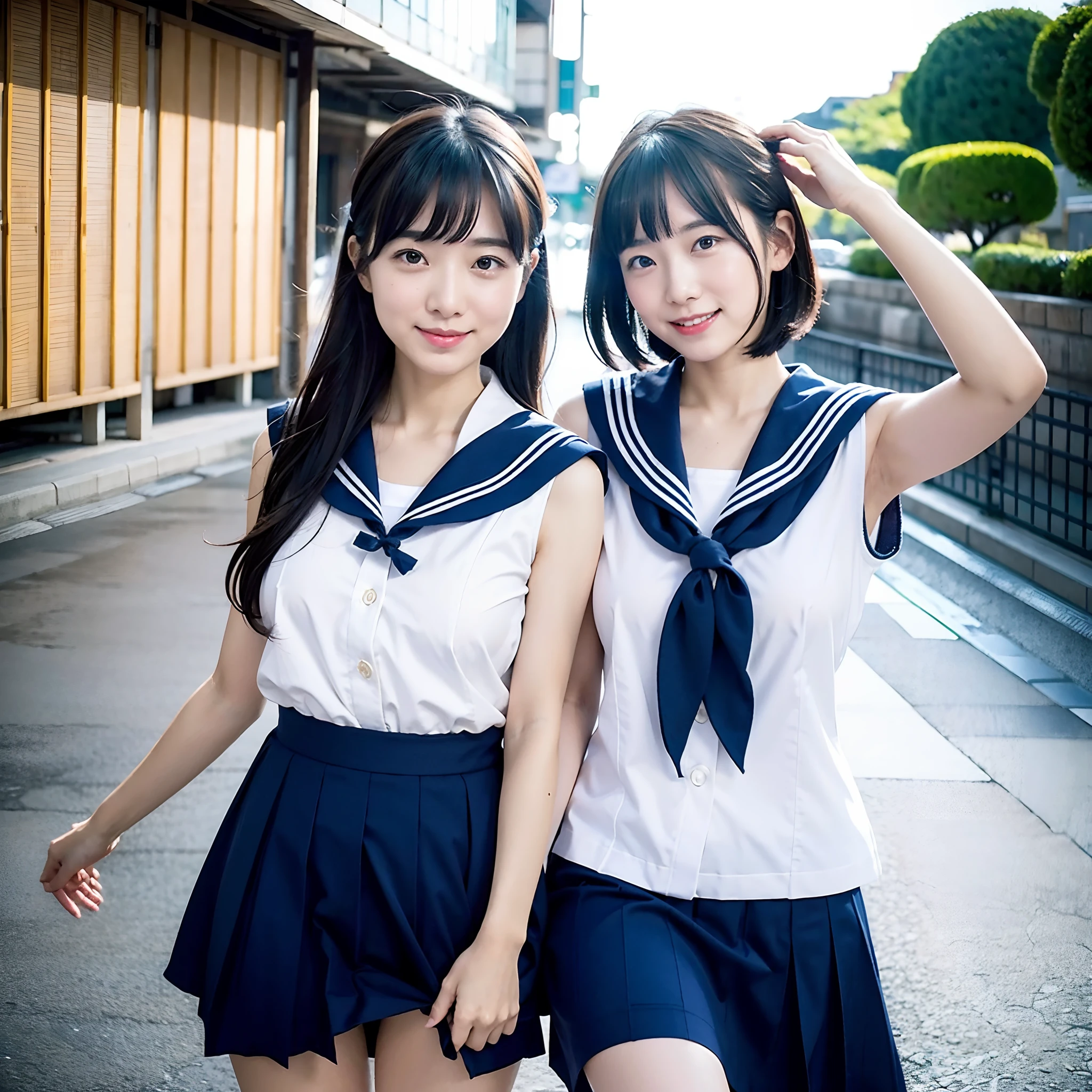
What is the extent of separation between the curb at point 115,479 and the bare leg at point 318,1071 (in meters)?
5.06

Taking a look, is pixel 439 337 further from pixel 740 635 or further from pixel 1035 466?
pixel 1035 466

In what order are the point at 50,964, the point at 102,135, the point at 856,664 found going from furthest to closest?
the point at 102,135, the point at 856,664, the point at 50,964

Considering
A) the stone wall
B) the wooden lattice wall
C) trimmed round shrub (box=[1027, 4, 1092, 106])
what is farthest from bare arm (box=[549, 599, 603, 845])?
trimmed round shrub (box=[1027, 4, 1092, 106])

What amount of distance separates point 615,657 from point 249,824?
544mm

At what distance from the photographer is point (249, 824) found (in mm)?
1761

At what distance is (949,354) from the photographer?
5.73 ft

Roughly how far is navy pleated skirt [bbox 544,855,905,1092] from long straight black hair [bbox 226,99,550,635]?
0.60 m

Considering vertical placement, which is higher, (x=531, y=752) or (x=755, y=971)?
(x=531, y=752)

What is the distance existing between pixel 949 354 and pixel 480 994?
102cm

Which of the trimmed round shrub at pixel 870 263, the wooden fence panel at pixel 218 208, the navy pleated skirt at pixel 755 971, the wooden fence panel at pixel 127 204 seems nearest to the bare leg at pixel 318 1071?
the navy pleated skirt at pixel 755 971

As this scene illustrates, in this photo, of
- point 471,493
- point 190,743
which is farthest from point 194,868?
point 471,493

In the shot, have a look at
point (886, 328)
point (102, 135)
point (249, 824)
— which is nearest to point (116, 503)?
point (102, 135)

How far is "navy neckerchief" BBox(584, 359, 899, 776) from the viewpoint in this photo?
5.74 feet

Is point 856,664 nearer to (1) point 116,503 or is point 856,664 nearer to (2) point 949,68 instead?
(1) point 116,503
